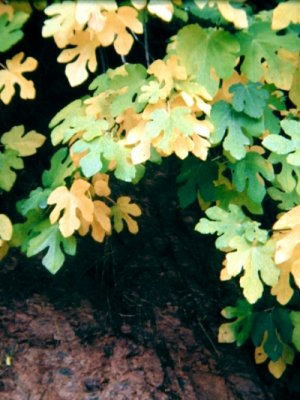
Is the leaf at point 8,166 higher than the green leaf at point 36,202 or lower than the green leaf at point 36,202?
higher

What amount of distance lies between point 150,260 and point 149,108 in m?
1.35

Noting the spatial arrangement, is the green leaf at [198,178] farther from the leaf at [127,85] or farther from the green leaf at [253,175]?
the leaf at [127,85]

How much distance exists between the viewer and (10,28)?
188 centimetres

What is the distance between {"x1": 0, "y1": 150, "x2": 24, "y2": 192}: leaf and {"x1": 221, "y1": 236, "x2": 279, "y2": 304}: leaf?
3.12 ft

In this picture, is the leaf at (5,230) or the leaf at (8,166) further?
the leaf at (8,166)

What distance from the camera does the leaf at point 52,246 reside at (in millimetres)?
1976

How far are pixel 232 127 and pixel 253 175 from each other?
0.25m

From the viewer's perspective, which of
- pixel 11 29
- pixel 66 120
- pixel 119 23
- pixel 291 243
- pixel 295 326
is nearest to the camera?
pixel 291 243

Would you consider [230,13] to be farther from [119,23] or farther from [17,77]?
[17,77]

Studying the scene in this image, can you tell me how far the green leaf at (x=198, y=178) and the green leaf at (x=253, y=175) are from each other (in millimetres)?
182

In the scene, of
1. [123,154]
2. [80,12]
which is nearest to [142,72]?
[123,154]

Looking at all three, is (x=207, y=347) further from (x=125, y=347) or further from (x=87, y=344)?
(x=87, y=344)

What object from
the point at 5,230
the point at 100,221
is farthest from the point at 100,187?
the point at 5,230

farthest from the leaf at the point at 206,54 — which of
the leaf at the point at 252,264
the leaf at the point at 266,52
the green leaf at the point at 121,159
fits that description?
the leaf at the point at 252,264
